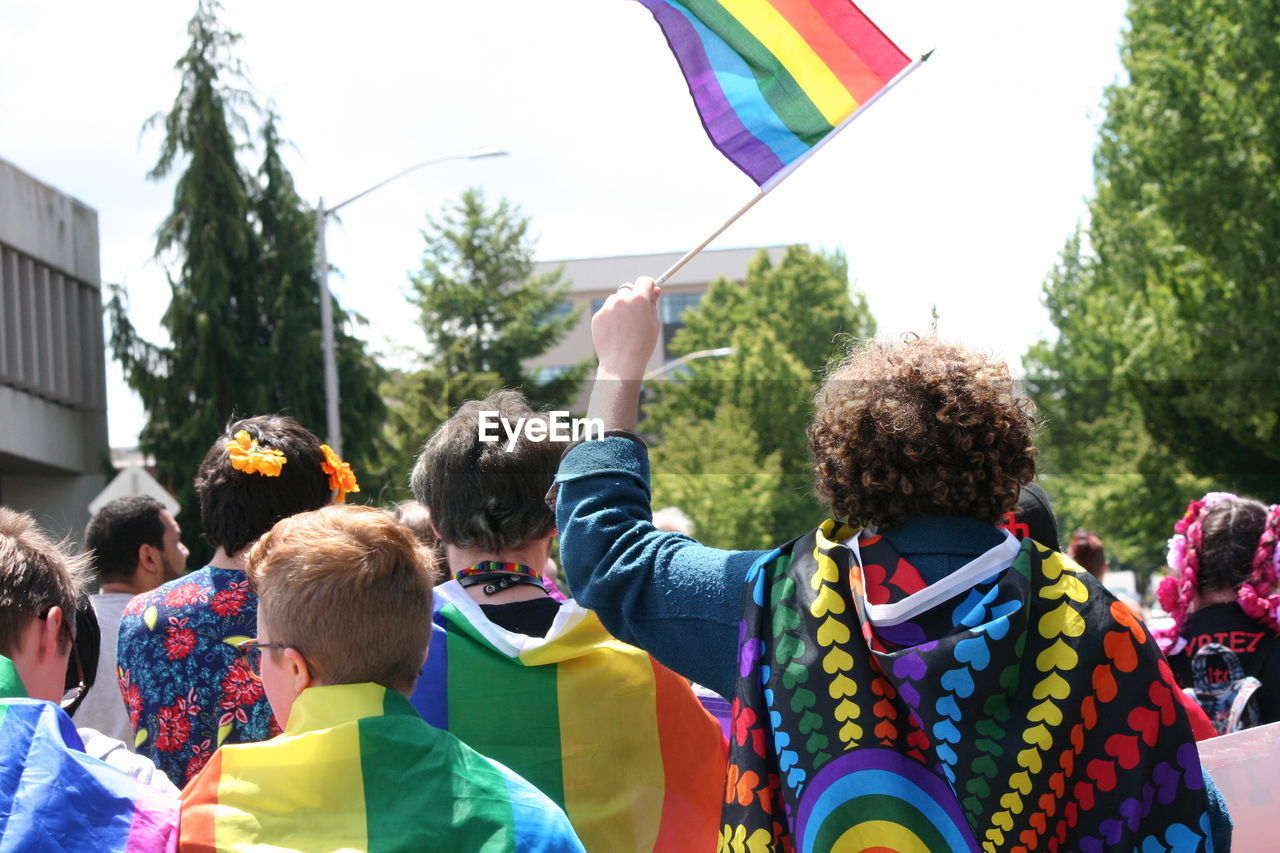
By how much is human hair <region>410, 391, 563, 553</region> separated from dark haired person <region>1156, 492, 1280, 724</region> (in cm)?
209

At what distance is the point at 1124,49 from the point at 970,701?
25880mm

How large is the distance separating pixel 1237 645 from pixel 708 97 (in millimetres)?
2165

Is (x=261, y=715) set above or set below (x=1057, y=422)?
below

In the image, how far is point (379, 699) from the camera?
2.06m

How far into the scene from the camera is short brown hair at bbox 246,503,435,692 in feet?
6.89

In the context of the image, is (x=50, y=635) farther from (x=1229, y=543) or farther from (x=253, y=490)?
(x=1229, y=543)

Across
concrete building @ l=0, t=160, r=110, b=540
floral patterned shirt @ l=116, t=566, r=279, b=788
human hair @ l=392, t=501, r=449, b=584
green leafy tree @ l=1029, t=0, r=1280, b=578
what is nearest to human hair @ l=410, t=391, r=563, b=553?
floral patterned shirt @ l=116, t=566, r=279, b=788

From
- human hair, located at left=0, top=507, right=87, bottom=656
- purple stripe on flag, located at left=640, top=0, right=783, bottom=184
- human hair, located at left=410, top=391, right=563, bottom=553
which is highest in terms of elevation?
purple stripe on flag, located at left=640, top=0, right=783, bottom=184

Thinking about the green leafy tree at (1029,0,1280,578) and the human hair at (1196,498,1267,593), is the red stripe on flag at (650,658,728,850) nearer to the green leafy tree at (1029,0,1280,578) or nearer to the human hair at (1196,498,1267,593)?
the human hair at (1196,498,1267,593)

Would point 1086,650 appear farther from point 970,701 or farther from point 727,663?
point 727,663

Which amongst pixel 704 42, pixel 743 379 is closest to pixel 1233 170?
pixel 704 42

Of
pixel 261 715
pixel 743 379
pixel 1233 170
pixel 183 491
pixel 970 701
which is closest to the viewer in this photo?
pixel 970 701

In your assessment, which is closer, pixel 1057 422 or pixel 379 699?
pixel 379 699

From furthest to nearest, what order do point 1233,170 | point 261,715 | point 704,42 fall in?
point 1233,170 < point 704,42 < point 261,715
